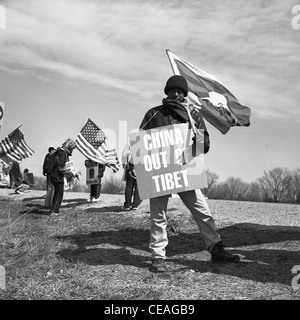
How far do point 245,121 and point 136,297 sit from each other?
513cm

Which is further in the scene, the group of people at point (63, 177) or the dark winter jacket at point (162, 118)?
the group of people at point (63, 177)

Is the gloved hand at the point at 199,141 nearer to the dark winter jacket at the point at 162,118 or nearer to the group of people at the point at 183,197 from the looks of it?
the group of people at the point at 183,197

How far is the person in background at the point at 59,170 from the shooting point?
10.1m

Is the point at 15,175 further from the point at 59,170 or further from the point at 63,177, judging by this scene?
the point at 59,170

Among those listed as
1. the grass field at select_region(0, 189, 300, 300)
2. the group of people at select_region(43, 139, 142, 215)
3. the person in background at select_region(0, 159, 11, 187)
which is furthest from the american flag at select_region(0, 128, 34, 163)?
the grass field at select_region(0, 189, 300, 300)

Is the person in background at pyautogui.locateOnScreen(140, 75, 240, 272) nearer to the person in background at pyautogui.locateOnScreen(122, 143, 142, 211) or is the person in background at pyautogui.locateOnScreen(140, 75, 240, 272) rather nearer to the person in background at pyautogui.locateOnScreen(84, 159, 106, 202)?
the person in background at pyautogui.locateOnScreen(122, 143, 142, 211)

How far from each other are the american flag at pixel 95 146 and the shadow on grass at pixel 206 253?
610 cm

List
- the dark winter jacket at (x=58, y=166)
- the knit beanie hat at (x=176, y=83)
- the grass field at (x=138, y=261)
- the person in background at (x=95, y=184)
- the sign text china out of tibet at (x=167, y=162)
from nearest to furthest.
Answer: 1. the grass field at (x=138, y=261)
2. the sign text china out of tibet at (x=167, y=162)
3. the knit beanie hat at (x=176, y=83)
4. the dark winter jacket at (x=58, y=166)
5. the person in background at (x=95, y=184)

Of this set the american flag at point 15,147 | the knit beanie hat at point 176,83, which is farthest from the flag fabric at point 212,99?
the american flag at point 15,147

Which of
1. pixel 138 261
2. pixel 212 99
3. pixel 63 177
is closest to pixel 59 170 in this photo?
pixel 63 177

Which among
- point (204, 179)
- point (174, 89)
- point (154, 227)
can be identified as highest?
point (174, 89)
